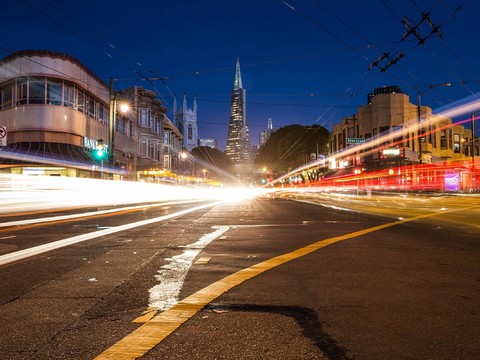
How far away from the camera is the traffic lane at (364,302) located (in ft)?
10.3

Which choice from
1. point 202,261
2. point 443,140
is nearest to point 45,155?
point 202,261

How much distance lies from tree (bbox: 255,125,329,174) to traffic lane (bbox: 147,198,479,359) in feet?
225

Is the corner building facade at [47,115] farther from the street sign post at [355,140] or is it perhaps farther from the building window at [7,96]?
the street sign post at [355,140]

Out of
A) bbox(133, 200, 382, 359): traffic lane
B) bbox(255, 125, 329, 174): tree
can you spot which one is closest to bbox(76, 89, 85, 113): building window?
bbox(133, 200, 382, 359): traffic lane

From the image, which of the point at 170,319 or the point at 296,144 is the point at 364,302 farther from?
the point at 296,144

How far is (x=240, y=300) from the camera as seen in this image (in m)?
4.29

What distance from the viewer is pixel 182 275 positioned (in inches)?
215

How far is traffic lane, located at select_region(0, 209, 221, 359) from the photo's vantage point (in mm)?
3199

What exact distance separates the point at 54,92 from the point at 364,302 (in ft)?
107

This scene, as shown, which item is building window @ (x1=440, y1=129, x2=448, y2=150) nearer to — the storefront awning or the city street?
the storefront awning

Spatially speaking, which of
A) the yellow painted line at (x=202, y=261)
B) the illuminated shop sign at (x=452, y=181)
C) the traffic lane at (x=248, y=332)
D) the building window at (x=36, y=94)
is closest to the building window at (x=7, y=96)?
the building window at (x=36, y=94)

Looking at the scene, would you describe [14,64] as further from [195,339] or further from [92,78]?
[195,339]

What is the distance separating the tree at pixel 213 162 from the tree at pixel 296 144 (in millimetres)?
32431

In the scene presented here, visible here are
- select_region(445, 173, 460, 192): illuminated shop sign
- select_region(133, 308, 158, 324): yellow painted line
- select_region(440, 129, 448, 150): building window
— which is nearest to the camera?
select_region(133, 308, 158, 324): yellow painted line
